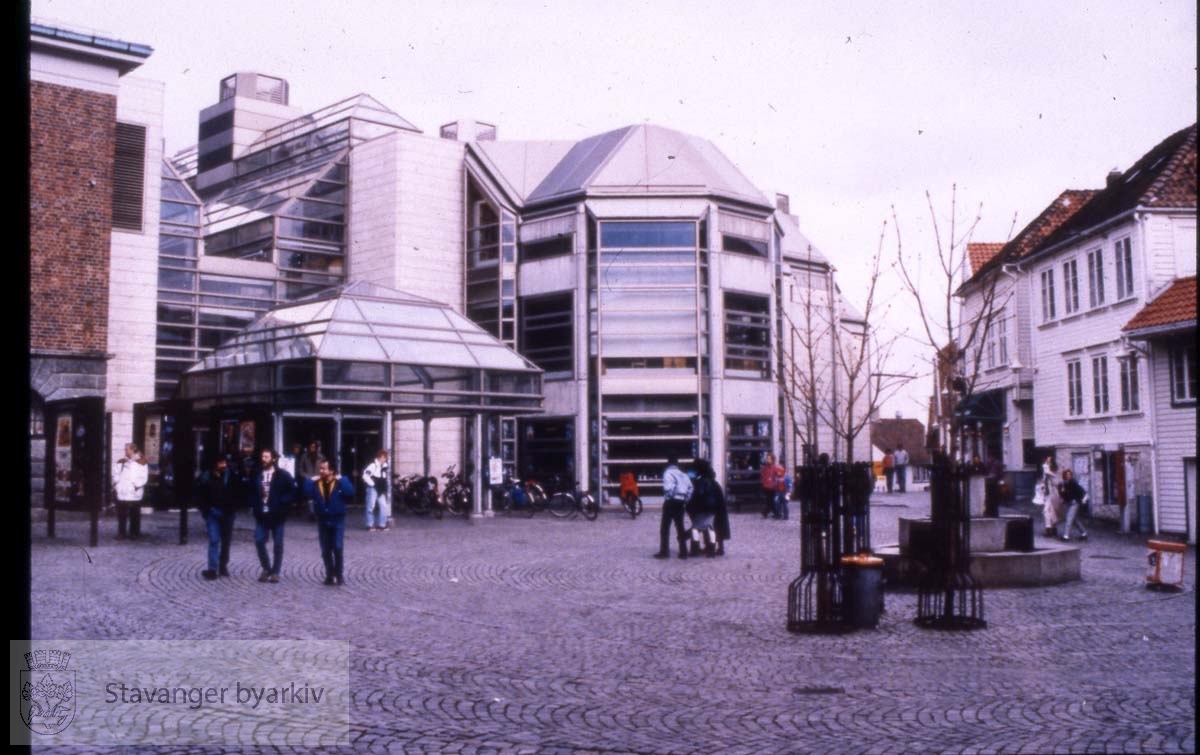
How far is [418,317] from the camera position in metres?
28.5

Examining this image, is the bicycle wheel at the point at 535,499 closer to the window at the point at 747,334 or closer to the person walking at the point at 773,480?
the person walking at the point at 773,480

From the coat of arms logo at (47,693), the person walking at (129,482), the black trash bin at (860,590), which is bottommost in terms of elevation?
the coat of arms logo at (47,693)

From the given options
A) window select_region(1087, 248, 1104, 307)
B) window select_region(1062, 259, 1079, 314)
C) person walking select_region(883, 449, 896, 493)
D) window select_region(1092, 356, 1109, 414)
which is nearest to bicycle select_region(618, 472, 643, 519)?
window select_region(1092, 356, 1109, 414)

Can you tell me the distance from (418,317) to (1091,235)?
1778cm

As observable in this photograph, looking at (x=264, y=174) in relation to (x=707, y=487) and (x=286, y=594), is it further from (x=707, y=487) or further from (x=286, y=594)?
(x=286, y=594)

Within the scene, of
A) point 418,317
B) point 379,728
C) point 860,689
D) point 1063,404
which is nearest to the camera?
point 379,728

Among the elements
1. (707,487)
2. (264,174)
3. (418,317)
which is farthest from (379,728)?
(264,174)

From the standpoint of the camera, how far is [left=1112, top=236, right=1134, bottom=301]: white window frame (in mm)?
28094

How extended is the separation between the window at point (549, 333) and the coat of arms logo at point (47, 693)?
27985 millimetres

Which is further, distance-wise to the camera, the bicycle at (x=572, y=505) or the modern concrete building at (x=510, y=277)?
the bicycle at (x=572, y=505)

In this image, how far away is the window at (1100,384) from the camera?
29953 mm

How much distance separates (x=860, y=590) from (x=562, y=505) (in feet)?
62.7

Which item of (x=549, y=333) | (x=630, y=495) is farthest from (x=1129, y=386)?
(x=549, y=333)

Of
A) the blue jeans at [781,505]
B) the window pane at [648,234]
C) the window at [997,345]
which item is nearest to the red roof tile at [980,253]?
the window at [997,345]
